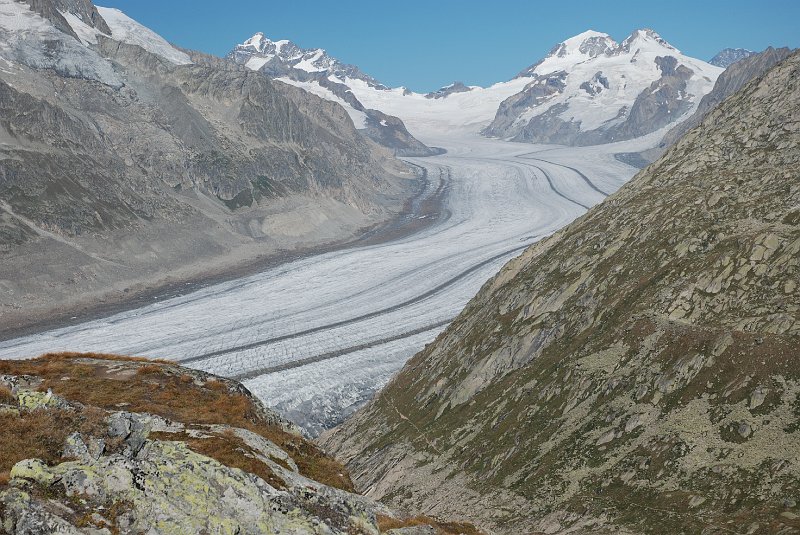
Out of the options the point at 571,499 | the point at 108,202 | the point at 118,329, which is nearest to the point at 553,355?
the point at 571,499

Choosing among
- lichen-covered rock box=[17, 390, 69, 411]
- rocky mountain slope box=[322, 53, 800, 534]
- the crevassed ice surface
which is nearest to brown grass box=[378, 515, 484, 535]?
rocky mountain slope box=[322, 53, 800, 534]

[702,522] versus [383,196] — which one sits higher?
[383,196]

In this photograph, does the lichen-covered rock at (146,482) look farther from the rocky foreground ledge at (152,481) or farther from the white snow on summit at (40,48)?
the white snow on summit at (40,48)

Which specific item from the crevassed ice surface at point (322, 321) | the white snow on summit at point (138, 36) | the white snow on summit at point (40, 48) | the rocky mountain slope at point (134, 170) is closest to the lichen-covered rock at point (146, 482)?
the crevassed ice surface at point (322, 321)

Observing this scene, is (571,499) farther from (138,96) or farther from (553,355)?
(138,96)

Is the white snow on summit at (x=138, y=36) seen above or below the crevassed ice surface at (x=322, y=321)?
above

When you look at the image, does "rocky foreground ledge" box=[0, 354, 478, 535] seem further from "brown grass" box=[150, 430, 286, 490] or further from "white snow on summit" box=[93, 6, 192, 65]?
"white snow on summit" box=[93, 6, 192, 65]

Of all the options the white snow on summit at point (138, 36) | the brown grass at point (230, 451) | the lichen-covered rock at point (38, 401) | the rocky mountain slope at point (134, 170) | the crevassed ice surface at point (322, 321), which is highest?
the white snow on summit at point (138, 36)
